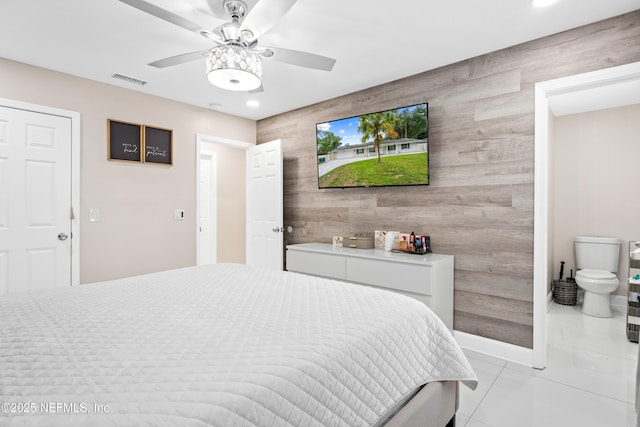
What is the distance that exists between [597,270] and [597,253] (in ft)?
0.72

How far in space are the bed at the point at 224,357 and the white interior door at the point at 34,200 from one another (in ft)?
5.79

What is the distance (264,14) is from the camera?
178 centimetres

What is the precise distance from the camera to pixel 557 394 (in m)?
2.17

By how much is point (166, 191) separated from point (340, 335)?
335 cm

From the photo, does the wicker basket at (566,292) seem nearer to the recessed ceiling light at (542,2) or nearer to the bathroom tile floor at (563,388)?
the bathroom tile floor at (563,388)

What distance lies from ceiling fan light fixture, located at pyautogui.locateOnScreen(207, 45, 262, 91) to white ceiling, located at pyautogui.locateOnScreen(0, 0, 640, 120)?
15.2 inches

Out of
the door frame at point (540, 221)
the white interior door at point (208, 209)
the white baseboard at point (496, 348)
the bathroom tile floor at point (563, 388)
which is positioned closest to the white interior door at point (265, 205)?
the white interior door at point (208, 209)

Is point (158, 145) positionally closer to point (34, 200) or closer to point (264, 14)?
point (34, 200)

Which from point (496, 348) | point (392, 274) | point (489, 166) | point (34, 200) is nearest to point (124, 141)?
point (34, 200)

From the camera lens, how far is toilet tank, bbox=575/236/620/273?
385 centimetres

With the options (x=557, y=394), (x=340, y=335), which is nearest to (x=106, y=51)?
(x=340, y=335)

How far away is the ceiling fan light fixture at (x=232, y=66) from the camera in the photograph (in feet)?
6.43

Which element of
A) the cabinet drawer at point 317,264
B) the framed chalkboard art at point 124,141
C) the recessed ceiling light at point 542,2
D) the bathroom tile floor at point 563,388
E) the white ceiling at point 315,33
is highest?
the white ceiling at point 315,33

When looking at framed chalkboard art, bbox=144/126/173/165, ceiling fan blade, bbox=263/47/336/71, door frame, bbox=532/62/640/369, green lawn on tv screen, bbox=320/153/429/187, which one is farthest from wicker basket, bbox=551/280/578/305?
framed chalkboard art, bbox=144/126/173/165
